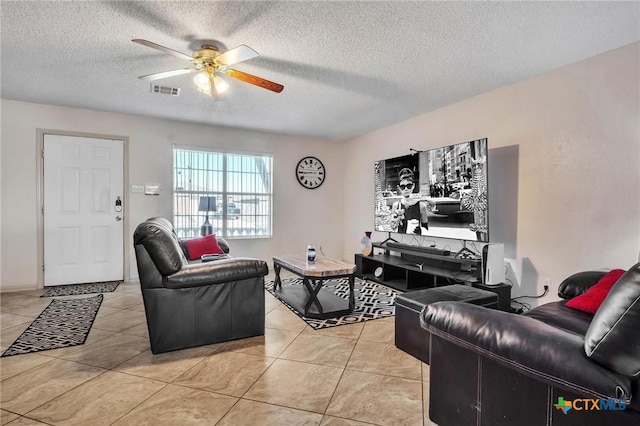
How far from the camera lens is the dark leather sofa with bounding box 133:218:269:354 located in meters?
2.26

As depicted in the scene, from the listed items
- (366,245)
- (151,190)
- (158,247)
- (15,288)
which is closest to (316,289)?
(158,247)

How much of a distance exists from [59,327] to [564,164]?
473cm

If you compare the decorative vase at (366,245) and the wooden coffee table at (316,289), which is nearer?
the wooden coffee table at (316,289)

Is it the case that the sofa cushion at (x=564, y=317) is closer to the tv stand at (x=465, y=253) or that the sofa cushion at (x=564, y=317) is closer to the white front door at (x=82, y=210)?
the tv stand at (x=465, y=253)

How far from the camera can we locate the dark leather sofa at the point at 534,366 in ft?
3.08

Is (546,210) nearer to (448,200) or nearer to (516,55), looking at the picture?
(448,200)

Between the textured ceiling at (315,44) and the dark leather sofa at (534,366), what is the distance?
1919mm

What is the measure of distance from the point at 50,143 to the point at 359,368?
466 centimetres

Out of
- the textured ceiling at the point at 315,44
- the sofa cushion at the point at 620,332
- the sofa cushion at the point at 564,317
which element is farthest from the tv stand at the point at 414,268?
the sofa cushion at the point at 620,332

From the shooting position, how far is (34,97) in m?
3.82

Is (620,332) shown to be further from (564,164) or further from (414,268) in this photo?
(414,268)

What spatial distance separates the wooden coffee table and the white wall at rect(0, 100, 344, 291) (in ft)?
6.44

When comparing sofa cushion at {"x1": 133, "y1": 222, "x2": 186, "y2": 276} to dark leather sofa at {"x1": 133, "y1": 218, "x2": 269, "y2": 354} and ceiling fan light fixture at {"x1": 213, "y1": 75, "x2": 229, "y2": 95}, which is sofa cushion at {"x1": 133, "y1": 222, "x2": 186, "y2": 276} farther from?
ceiling fan light fixture at {"x1": 213, "y1": 75, "x2": 229, "y2": 95}

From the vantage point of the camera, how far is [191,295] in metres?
2.36
